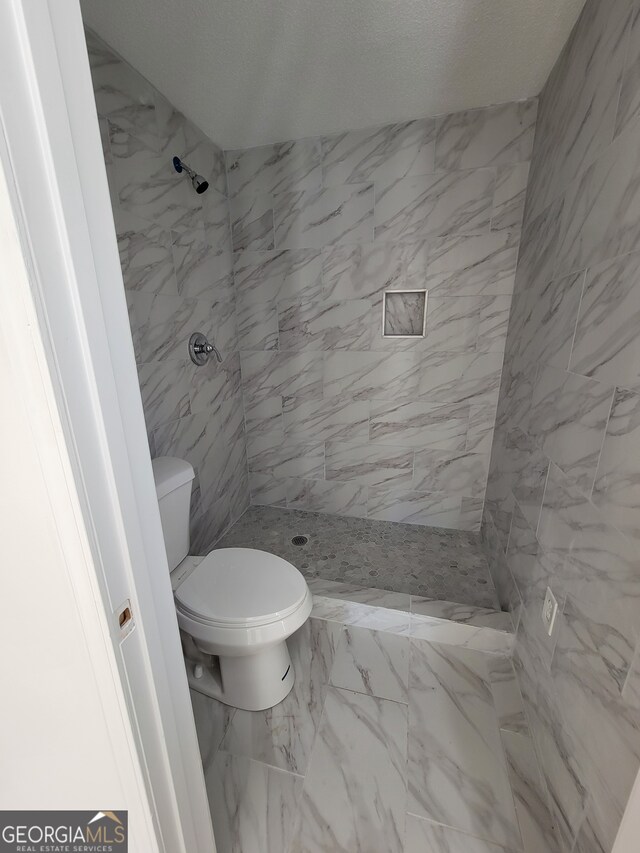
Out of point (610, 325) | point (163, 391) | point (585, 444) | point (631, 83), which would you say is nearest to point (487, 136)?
point (631, 83)

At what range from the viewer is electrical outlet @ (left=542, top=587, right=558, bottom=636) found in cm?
106

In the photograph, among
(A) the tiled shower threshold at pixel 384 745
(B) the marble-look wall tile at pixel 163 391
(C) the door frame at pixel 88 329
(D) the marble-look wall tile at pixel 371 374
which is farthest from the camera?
(D) the marble-look wall tile at pixel 371 374

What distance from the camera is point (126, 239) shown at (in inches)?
55.1

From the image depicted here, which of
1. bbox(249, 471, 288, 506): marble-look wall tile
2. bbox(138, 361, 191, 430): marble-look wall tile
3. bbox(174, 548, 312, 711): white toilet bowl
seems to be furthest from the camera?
bbox(249, 471, 288, 506): marble-look wall tile

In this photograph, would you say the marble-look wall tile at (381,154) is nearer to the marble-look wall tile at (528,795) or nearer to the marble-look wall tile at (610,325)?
the marble-look wall tile at (610,325)

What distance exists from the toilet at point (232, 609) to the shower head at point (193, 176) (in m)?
1.23

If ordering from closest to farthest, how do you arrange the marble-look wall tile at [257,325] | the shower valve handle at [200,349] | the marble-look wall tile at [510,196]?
the marble-look wall tile at [510,196] → the shower valve handle at [200,349] → the marble-look wall tile at [257,325]

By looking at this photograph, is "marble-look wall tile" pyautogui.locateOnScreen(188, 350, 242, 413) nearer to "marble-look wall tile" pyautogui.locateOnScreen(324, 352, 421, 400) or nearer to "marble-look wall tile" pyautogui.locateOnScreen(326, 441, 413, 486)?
"marble-look wall tile" pyautogui.locateOnScreen(324, 352, 421, 400)

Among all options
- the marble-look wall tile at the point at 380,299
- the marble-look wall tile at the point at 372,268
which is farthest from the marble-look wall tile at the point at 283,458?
the marble-look wall tile at the point at 372,268

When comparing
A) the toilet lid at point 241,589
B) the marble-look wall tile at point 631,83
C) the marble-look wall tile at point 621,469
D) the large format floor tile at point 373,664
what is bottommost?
the large format floor tile at point 373,664

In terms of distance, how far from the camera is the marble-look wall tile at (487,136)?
5.23ft

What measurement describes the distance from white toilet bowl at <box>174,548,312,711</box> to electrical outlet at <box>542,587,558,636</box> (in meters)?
0.75

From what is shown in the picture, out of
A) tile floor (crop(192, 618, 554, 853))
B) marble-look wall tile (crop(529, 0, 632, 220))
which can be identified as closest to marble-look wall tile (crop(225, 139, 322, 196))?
marble-look wall tile (crop(529, 0, 632, 220))

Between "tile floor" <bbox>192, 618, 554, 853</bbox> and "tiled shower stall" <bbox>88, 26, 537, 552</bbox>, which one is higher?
"tiled shower stall" <bbox>88, 26, 537, 552</bbox>
